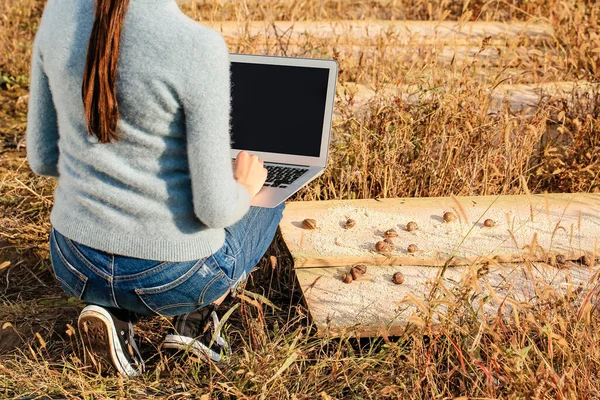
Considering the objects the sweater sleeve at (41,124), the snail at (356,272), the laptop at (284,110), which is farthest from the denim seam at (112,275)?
the snail at (356,272)

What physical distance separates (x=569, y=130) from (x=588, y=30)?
1.37m

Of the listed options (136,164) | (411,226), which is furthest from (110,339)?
(411,226)

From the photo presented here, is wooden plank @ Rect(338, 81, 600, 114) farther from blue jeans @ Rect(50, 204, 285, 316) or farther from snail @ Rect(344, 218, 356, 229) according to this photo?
blue jeans @ Rect(50, 204, 285, 316)

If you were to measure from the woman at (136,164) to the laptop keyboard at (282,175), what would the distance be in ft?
0.60

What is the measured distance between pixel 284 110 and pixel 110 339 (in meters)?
1.04

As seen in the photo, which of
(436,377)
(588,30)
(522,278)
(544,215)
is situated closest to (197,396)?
(436,377)

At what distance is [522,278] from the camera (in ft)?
8.73

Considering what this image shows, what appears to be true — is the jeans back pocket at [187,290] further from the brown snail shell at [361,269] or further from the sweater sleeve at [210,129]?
the brown snail shell at [361,269]

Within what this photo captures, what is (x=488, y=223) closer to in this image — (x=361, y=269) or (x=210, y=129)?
(x=361, y=269)

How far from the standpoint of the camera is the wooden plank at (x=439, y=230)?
9.12ft

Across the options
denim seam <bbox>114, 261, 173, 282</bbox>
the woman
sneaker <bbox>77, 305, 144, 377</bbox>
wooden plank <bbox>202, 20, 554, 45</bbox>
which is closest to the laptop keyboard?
the woman

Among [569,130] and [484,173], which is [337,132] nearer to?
[484,173]

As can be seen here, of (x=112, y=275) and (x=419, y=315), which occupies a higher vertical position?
(x=112, y=275)

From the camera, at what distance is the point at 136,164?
1.94 m
